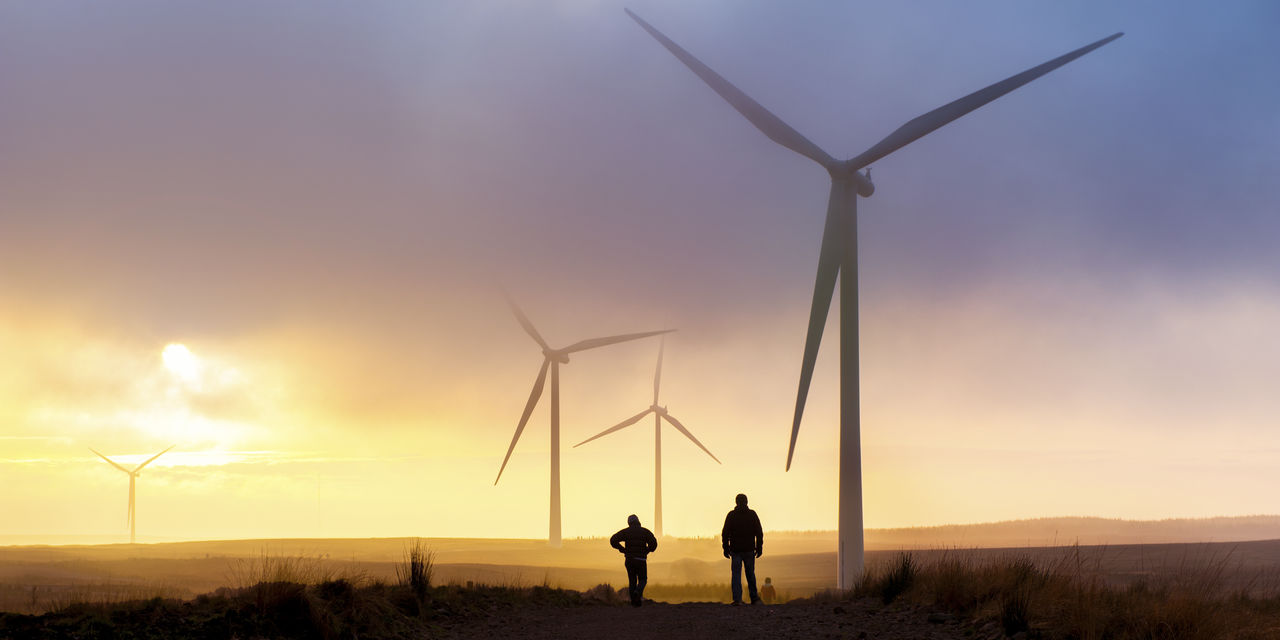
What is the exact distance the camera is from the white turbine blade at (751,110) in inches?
1794

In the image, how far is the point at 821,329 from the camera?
1593 inches

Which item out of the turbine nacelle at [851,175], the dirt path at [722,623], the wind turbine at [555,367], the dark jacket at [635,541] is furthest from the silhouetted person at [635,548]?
the wind turbine at [555,367]

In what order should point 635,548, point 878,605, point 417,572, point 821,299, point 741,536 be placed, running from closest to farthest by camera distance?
point 878,605
point 417,572
point 741,536
point 635,548
point 821,299

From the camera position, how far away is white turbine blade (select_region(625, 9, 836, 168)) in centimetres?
4556

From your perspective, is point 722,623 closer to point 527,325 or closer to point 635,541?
point 635,541

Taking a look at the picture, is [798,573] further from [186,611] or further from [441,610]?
[186,611]

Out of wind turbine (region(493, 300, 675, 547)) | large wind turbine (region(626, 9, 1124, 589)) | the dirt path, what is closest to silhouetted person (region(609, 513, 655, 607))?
the dirt path

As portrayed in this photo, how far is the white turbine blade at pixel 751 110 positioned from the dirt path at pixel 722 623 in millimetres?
25982

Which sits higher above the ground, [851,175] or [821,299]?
[851,175]

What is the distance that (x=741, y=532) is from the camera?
1010 inches

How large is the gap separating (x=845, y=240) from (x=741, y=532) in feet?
64.4

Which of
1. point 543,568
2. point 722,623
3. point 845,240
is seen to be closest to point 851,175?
point 845,240

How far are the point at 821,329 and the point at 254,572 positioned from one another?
2592cm

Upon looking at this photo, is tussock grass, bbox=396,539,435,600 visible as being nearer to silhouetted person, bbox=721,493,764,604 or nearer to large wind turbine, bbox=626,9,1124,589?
silhouetted person, bbox=721,493,764,604
